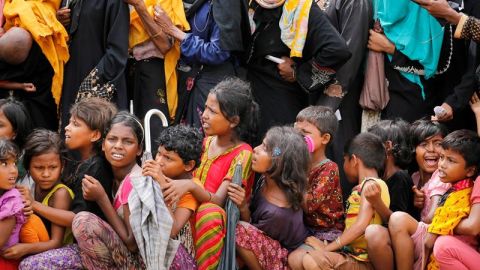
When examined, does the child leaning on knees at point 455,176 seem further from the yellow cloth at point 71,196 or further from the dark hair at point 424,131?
the yellow cloth at point 71,196

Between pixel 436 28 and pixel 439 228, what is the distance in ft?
5.88

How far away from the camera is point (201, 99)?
21.7ft

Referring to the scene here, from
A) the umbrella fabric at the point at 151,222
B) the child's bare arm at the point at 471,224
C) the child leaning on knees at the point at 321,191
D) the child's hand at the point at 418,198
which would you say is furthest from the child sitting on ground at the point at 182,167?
the child's bare arm at the point at 471,224

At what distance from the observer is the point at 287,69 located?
6586 millimetres

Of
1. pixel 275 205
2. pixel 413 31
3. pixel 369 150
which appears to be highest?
pixel 413 31

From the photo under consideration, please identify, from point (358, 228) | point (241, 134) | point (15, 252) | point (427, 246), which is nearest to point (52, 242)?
point (15, 252)

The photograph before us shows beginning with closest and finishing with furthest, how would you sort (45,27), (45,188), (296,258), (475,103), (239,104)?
1. (296,258)
2. (45,188)
3. (239,104)
4. (475,103)
5. (45,27)

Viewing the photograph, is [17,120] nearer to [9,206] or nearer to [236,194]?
[9,206]

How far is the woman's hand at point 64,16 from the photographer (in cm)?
662

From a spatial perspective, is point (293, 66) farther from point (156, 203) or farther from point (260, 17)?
point (156, 203)

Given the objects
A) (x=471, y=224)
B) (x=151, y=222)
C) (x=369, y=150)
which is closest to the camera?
(x=151, y=222)

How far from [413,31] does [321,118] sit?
43.5 inches

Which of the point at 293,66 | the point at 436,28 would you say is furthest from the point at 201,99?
the point at 436,28

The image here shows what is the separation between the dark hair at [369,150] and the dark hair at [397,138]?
0.21 m
